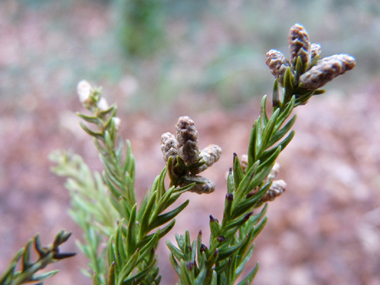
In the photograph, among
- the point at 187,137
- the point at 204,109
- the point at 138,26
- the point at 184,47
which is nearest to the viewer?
the point at 187,137

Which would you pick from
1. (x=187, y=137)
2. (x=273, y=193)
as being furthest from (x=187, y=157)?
(x=273, y=193)

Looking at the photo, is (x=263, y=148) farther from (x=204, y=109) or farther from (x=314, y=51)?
(x=204, y=109)

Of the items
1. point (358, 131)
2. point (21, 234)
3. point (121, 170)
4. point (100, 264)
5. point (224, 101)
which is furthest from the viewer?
point (224, 101)

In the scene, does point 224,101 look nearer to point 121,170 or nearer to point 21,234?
point 21,234

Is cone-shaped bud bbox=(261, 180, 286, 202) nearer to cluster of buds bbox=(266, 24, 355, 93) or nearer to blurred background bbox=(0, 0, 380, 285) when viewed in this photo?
cluster of buds bbox=(266, 24, 355, 93)

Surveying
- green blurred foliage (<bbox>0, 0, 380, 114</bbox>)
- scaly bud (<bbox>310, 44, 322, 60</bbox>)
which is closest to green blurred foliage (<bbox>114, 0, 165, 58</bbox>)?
green blurred foliage (<bbox>0, 0, 380, 114</bbox>)

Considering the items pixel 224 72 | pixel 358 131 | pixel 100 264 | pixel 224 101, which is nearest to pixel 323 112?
pixel 358 131

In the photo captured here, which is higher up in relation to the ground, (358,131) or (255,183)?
(358,131)
